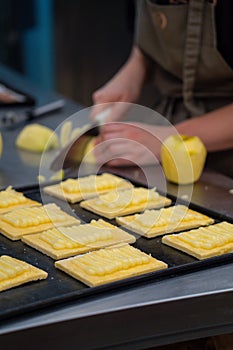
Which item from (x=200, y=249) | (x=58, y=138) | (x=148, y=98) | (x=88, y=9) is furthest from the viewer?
(x=88, y=9)

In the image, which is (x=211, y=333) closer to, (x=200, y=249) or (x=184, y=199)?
(x=200, y=249)

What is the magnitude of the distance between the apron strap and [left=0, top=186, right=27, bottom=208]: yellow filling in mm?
579

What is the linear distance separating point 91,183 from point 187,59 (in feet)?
1.52

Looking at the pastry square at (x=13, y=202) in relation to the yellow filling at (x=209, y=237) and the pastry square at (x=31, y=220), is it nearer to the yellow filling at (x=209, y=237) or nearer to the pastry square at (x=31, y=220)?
the pastry square at (x=31, y=220)

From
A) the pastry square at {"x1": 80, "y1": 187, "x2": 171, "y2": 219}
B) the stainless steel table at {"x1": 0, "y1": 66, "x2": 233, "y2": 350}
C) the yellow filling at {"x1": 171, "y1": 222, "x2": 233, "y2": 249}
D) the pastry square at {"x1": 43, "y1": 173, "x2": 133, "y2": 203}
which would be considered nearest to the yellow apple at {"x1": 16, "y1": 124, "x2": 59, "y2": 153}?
the pastry square at {"x1": 43, "y1": 173, "x2": 133, "y2": 203}

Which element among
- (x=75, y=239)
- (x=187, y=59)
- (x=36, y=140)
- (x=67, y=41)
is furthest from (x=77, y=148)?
(x=67, y=41)

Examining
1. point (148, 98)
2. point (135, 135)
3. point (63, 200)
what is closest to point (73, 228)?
point (63, 200)

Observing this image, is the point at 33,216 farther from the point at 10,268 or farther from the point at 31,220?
the point at 10,268

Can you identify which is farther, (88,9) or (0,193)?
(88,9)

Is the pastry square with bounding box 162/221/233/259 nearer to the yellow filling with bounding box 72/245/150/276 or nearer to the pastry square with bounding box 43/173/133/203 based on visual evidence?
the yellow filling with bounding box 72/245/150/276

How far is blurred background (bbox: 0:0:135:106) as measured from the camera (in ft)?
13.0

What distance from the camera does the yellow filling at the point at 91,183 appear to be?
60.2 inches

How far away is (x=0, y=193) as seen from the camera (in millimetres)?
1508

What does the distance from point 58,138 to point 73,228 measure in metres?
0.66
